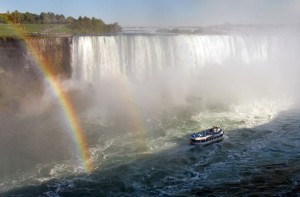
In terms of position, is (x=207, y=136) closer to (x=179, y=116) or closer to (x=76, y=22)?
(x=179, y=116)

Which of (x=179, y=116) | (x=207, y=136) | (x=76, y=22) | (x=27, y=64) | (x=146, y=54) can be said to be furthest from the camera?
(x=76, y=22)

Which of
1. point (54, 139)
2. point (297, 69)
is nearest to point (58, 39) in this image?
point (54, 139)

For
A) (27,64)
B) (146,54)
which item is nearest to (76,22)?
(146,54)

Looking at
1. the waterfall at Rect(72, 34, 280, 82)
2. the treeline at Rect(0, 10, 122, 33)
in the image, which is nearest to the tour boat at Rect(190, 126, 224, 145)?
the waterfall at Rect(72, 34, 280, 82)

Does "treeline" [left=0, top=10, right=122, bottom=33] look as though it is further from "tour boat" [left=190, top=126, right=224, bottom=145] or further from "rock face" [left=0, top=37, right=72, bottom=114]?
"tour boat" [left=190, top=126, right=224, bottom=145]

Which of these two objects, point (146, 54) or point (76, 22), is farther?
point (76, 22)

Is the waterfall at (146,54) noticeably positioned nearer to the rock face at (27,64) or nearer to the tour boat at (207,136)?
the rock face at (27,64)

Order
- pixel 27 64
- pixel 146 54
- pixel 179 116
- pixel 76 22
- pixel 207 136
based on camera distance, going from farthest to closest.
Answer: pixel 76 22 → pixel 146 54 → pixel 27 64 → pixel 179 116 → pixel 207 136
